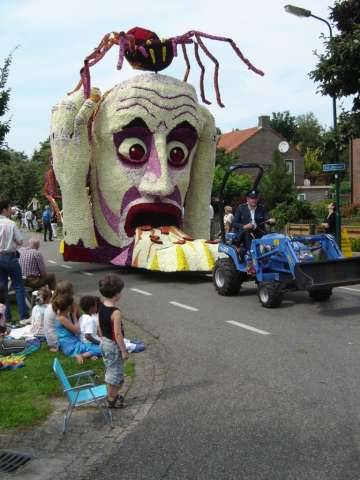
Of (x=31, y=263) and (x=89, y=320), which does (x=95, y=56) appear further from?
(x=89, y=320)

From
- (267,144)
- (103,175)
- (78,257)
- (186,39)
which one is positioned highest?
(267,144)

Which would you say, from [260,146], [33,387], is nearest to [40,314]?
[33,387]

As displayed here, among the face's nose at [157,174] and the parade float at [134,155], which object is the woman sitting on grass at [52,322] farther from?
the face's nose at [157,174]

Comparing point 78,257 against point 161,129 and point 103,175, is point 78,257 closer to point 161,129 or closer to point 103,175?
point 103,175

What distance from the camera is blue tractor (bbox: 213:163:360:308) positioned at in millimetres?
8906

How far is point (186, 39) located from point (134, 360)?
29.8 feet

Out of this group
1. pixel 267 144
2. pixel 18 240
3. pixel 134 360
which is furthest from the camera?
pixel 267 144

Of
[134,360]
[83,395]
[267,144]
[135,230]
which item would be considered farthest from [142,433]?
[267,144]

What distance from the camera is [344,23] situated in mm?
13312

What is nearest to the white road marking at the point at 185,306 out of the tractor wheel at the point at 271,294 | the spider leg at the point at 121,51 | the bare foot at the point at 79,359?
the tractor wheel at the point at 271,294

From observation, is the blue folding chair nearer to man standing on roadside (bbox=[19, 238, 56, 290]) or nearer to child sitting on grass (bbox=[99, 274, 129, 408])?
child sitting on grass (bbox=[99, 274, 129, 408])

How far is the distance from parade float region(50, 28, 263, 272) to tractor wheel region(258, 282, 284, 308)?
2.89 metres

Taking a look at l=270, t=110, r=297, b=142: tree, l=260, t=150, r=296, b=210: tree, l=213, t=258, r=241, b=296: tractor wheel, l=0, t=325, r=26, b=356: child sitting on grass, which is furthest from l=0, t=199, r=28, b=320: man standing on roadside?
l=270, t=110, r=297, b=142: tree

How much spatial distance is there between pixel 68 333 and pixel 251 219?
4489mm
